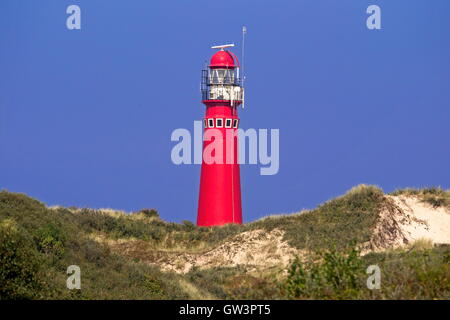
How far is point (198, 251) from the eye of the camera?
54688 millimetres

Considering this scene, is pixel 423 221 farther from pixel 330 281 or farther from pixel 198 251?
pixel 330 281

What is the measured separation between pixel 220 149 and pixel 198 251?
497 inches

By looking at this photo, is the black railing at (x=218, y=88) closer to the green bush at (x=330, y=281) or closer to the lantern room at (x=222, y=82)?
the lantern room at (x=222, y=82)

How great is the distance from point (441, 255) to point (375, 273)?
324 inches

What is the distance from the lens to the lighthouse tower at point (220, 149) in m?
65.8

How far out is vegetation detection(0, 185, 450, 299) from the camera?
2969 cm

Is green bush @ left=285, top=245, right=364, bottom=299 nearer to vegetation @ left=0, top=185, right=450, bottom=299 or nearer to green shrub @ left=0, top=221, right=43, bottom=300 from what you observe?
vegetation @ left=0, top=185, right=450, bottom=299

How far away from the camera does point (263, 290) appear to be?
1165 inches

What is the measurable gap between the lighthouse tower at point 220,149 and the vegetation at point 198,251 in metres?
3.86

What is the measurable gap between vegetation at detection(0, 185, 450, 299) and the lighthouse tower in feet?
12.7

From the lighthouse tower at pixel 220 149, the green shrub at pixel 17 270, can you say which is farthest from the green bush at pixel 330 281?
the lighthouse tower at pixel 220 149

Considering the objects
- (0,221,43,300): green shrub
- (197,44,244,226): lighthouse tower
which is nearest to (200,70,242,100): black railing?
(197,44,244,226): lighthouse tower
